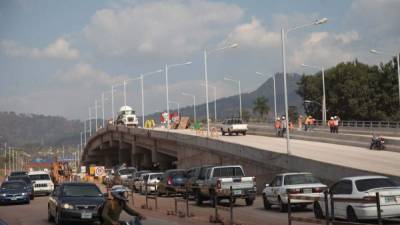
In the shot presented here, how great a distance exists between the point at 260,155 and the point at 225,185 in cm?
1412

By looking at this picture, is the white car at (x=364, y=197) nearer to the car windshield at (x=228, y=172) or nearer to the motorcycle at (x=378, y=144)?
the car windshield at (x=228, y=172)

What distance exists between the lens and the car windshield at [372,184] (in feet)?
63.9

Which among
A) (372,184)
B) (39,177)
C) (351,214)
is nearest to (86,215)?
(351,214)

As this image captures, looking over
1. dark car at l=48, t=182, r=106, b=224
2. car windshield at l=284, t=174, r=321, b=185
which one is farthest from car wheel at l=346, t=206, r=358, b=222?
car windshield at l=284, t=174, r=321, b=185

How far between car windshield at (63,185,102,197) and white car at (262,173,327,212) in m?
7.38

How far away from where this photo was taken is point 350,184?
19953 mm

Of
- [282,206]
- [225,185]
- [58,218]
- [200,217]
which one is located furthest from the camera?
[225,185]

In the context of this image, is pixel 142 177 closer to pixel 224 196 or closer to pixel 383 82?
pixel 224 196

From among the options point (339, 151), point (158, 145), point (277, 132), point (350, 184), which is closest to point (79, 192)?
point (350, 184)

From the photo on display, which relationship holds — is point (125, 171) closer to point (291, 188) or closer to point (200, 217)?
point (291, 188)

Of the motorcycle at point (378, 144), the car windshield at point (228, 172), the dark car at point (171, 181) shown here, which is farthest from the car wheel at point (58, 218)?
the motorcycle at point (378, 144)

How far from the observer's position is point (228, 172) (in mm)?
33469

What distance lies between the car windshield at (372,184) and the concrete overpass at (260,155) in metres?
9.63

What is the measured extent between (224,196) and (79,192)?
987 centimetres
